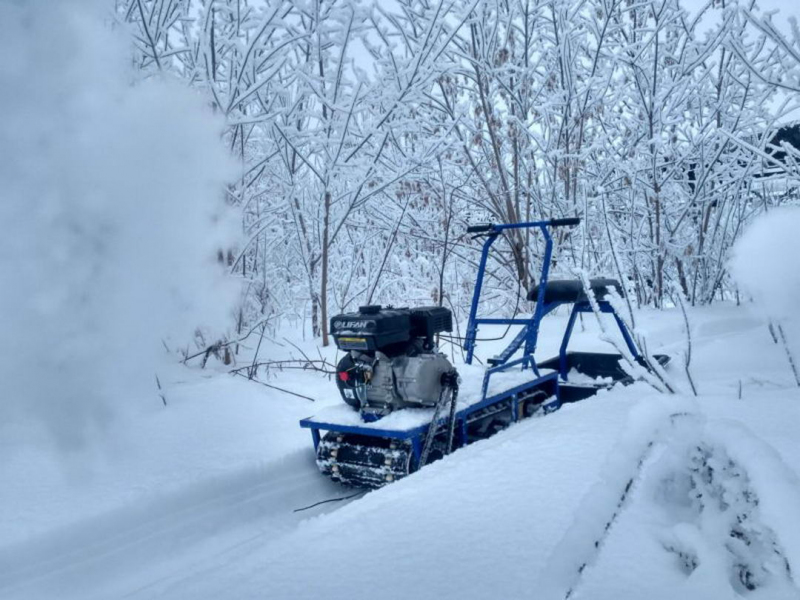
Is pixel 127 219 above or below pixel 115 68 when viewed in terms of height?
below

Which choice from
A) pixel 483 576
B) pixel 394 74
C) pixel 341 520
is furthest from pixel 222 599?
pixel 394 74

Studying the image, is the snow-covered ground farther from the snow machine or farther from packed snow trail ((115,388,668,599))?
the snow machine

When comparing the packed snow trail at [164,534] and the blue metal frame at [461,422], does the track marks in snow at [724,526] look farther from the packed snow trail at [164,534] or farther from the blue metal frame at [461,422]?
the packed snow trail at [164,534]

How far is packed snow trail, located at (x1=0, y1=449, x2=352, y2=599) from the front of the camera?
2.37m

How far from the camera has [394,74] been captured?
5.58 metres

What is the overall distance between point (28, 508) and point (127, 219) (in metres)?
2.60

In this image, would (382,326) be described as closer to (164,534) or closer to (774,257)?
(164,534)

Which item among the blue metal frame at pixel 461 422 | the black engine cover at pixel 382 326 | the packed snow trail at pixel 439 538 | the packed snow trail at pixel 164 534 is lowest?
the packed snow trail at pixel 164 534

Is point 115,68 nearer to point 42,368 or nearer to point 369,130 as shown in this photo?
point 42,368

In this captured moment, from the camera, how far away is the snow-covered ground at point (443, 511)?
4.75 ft

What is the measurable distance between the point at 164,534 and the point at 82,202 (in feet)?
8.71

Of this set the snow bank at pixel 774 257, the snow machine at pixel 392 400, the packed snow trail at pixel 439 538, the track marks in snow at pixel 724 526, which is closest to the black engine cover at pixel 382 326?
the snow machine at pixel 392 400

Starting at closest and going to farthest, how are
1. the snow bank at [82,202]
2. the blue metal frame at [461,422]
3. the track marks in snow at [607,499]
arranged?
the snow bank at [82,202], the track marks in snow at [607,499], the blue metal frame at [461,422]

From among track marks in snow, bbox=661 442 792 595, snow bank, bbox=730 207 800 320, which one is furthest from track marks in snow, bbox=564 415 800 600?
snow bank, bbox=730 207 800 320
